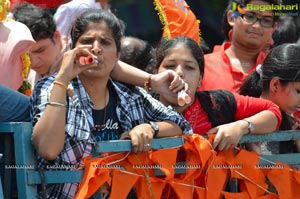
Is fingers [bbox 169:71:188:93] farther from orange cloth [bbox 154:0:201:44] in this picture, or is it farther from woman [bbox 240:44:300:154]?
orange cloth [bbox 154:0:201:44]

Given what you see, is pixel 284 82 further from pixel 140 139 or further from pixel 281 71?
pixel 140 139

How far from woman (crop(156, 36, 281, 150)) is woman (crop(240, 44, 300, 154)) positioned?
0.24 metres

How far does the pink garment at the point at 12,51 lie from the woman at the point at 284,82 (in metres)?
1.55

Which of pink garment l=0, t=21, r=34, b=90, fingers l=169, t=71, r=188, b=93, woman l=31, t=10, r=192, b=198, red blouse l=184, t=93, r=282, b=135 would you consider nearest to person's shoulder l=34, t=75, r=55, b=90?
woman l=31, t=10, r=192, b=198

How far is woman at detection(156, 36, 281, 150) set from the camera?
439 centimetres

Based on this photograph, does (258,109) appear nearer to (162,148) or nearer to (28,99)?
(162,148)

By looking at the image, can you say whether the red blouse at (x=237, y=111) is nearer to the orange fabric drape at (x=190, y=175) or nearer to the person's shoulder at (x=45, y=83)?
the orange fabric drape at (x=190, y=175)

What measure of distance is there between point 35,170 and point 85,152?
0.27m

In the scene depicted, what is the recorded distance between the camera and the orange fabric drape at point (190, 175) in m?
3.69

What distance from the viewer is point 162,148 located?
12.8ft

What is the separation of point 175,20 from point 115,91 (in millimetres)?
1360

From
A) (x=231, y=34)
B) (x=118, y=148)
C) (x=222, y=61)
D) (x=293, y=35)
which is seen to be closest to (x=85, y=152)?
(x=118, y=148)

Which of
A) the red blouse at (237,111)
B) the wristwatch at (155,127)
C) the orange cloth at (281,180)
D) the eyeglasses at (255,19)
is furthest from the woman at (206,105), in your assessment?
the eyeglasses at (255,19)

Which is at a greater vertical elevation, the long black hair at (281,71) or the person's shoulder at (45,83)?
the person's shoulder at (45,83)
